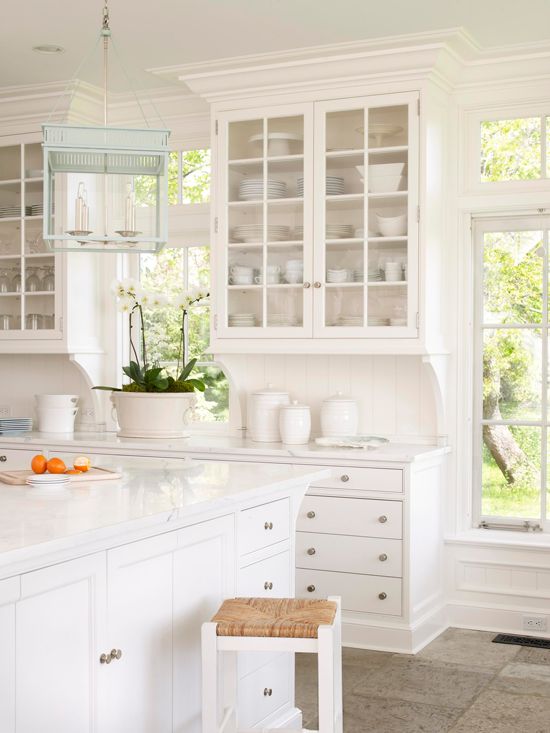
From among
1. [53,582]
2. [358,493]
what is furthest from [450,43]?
[53,582]

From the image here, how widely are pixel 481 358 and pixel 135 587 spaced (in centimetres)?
276

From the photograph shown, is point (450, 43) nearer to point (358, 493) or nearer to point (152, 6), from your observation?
point (152, 6)

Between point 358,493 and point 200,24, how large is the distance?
7.20 ft

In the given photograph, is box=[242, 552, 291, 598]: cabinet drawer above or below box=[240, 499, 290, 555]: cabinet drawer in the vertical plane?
below

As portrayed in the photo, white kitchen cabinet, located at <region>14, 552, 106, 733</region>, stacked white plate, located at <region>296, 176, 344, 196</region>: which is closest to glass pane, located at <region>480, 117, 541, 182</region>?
stacked white plate, located at <region>296, 176, 344, 196</region>

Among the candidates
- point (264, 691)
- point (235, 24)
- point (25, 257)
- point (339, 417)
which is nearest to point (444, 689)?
point (264, 691)

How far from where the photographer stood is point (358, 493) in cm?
439

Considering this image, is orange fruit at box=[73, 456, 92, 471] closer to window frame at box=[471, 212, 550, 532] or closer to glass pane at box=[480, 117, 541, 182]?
window frame at box=[471, 212, 550, 532]

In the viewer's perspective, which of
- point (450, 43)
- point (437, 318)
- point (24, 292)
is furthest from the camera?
point (24, 292)

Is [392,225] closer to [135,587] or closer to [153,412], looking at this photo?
[153,412]

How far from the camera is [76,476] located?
3.04 m

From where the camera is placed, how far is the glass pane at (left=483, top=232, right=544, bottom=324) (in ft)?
15.5

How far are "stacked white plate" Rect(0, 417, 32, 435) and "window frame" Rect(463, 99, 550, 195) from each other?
8.76ft

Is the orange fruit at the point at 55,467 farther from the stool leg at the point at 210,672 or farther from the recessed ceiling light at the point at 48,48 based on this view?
the recessed ceiling light at the point at 48,48
